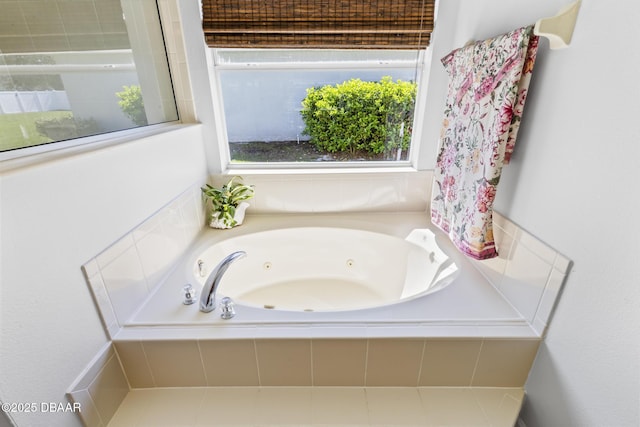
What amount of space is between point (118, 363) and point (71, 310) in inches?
13.1

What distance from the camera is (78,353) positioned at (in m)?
0.94

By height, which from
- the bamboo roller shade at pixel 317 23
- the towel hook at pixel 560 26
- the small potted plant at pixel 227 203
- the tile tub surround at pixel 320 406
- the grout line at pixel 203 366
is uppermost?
the bamboo roller shade at pixel 317 23

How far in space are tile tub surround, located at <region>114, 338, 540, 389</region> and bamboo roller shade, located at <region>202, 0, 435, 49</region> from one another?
5.48 ft

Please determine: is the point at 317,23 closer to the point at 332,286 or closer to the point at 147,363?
the point at 332,286

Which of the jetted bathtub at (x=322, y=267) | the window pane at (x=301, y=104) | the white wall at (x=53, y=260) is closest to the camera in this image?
the white wall at (x=53, y=260)

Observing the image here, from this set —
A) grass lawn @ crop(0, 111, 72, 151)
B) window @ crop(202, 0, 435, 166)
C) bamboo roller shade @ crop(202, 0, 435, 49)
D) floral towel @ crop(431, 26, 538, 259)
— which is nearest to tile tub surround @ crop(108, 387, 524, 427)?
floral towel @ crop(431, 26, 538, 259)

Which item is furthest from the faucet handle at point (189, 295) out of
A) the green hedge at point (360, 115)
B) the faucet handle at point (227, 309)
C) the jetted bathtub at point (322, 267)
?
the green hedge at point (360, 115)

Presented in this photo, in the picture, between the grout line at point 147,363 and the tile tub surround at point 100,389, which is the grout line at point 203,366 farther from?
the tile tub surround at point 100,389

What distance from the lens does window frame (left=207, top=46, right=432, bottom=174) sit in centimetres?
195

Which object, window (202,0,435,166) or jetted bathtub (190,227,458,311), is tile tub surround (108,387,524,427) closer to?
jetted bathtub (190,227,458,311)

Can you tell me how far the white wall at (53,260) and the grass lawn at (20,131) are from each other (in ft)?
0.62

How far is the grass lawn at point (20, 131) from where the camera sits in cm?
92

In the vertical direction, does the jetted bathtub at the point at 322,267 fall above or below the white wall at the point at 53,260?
below

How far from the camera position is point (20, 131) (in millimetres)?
966
